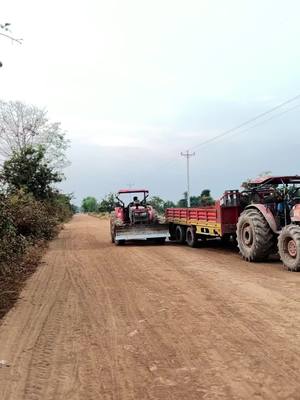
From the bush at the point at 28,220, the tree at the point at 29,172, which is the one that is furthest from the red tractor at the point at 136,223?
the tree at the point at 29,172

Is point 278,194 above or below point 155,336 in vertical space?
above

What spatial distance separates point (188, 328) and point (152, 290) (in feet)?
8.75

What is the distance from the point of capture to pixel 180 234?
18516mm

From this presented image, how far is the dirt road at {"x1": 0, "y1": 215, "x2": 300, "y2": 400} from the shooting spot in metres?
4.73

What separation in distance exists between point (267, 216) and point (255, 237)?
1.98ft

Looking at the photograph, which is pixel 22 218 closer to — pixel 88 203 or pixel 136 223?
pixel 136 223

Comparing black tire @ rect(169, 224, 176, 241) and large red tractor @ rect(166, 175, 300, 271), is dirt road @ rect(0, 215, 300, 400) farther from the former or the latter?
black tire @ rect(169, 224, 176, 241)

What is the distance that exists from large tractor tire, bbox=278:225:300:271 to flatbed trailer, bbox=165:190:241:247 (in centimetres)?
306

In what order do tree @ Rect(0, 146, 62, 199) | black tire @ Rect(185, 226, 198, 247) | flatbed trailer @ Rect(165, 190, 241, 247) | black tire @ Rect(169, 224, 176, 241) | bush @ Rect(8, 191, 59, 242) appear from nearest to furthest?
flatbed trailer @ Rect(165, 190, 241, 247) → black tire @ Rect(185, 226, 198, 247) → bush @ Rect(8, 191, 59, 242) → black tire @ Rect(169, 224, 176, 241) → tree @ Rect(0, 146, 62, 199)

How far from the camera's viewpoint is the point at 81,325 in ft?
22.7

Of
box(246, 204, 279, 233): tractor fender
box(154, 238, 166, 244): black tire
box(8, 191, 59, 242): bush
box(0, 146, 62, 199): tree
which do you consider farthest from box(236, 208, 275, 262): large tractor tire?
box(0, 146, 62, 199): tree

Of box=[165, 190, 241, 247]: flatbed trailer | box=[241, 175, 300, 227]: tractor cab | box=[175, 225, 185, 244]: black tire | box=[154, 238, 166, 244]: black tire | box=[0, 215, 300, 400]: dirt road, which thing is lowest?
box=[0, 215, 300, 400]: dirt road

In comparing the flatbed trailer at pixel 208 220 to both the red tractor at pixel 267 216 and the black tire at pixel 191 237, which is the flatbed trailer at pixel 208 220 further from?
the red tractor at pixel 267 216

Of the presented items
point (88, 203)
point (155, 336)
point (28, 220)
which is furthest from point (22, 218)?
point (88, 203)
